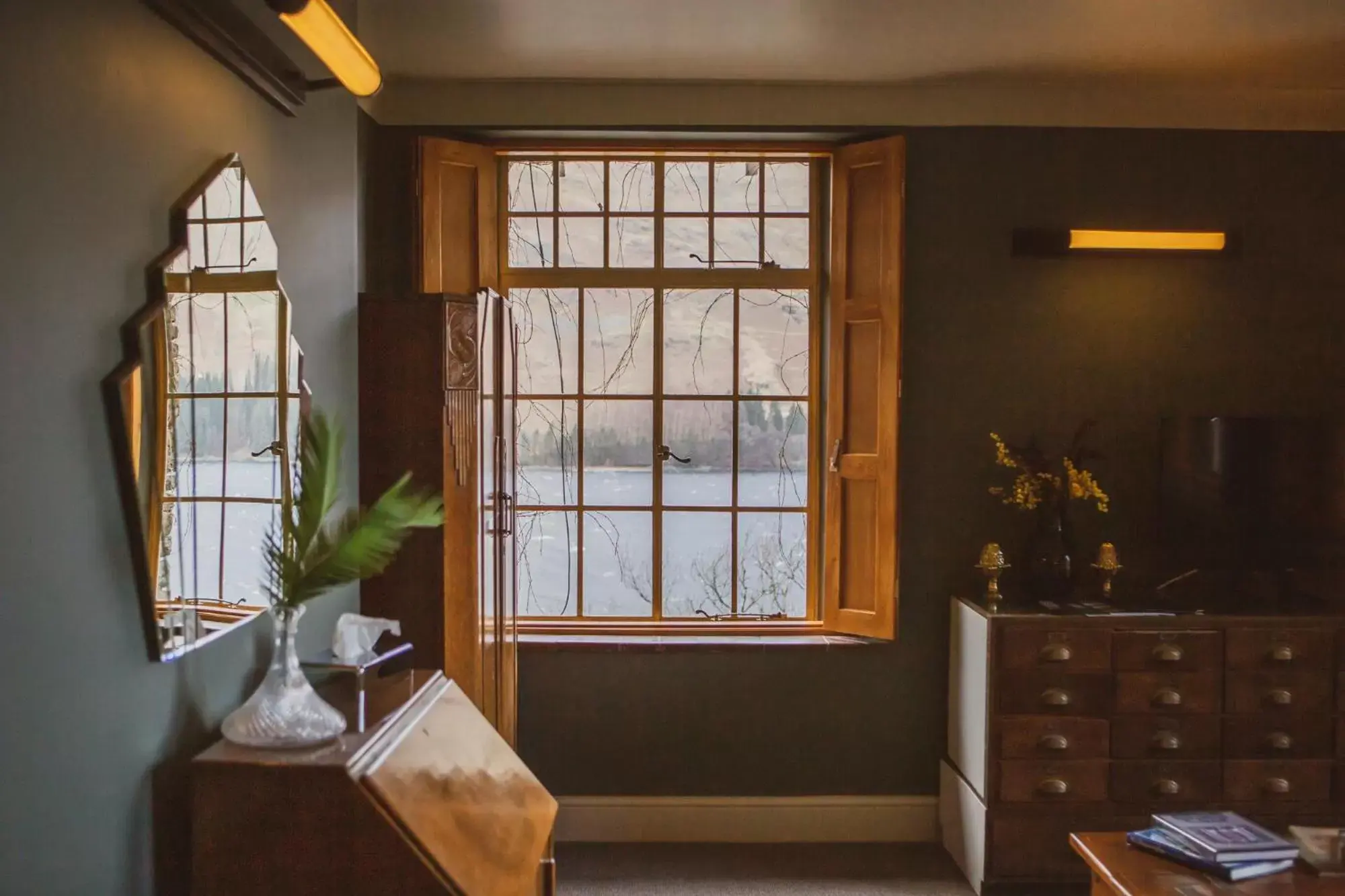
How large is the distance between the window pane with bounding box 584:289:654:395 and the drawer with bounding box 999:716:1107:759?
69.4 inches

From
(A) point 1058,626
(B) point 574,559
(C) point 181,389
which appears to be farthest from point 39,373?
(A) point 1058,626

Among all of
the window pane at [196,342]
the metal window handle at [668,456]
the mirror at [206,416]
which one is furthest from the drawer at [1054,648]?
the window pane at [196,342]

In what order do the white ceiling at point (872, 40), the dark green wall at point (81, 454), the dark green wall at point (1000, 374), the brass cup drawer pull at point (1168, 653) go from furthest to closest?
the dark green wall at point (1000, 374) → the brass cup drawer pull at point (1168, 653) → the white ceiling at point (872, 40) → the dark green wall at point (81, 454)

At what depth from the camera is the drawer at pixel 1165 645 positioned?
328cm

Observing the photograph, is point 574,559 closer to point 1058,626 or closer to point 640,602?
point 640,602

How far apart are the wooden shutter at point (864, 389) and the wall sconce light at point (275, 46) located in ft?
6.53

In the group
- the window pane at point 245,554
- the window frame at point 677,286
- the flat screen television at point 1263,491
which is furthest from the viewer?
the window frame at point 677,286

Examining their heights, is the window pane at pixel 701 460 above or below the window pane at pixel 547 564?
above

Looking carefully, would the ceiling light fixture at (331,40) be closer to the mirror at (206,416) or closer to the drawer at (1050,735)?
the mirror at (206,416)

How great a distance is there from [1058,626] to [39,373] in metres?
2.92

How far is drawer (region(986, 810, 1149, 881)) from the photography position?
128 inches

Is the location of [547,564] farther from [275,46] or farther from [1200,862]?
[1200,862]

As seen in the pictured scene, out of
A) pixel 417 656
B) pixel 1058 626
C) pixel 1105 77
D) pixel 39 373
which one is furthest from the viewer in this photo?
pixel 1105 77

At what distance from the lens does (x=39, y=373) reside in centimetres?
149
